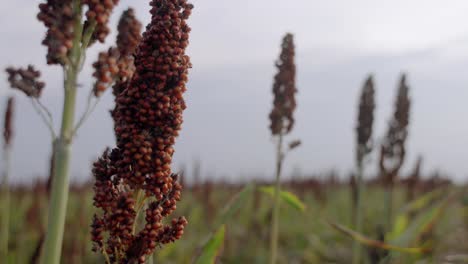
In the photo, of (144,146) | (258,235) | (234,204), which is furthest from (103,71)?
(258,235)

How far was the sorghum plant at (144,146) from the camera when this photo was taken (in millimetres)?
2135

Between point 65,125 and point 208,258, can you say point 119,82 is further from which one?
point 208,258

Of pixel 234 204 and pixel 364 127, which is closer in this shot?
pixel 234 204

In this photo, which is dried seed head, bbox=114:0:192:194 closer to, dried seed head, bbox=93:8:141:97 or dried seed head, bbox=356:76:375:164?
dried seed head, bbox=93:8:141:97

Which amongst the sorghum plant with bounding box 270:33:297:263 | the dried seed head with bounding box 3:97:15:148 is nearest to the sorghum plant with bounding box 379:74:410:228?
the sorghum plant with bounding box 270:33:297:263

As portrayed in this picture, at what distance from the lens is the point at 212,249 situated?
3275 millimetres

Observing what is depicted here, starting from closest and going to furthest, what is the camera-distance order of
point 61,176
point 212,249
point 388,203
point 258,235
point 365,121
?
point 61,176
point 212,249
point 365,121
point 388,203
point 258,235

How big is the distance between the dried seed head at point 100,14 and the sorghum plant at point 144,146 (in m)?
0.25

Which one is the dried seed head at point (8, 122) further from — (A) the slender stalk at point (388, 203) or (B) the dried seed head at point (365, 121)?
(A) the slender stalk at point (388, 203)

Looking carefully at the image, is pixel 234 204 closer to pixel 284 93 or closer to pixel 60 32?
pixel 284 93

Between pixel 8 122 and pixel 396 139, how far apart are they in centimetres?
423

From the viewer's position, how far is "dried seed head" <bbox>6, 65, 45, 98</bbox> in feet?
6.67

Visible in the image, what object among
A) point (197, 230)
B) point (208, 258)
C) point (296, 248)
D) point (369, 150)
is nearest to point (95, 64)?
Answer: point (208, 258)

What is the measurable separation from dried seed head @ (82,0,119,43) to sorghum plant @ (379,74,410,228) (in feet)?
15.4
